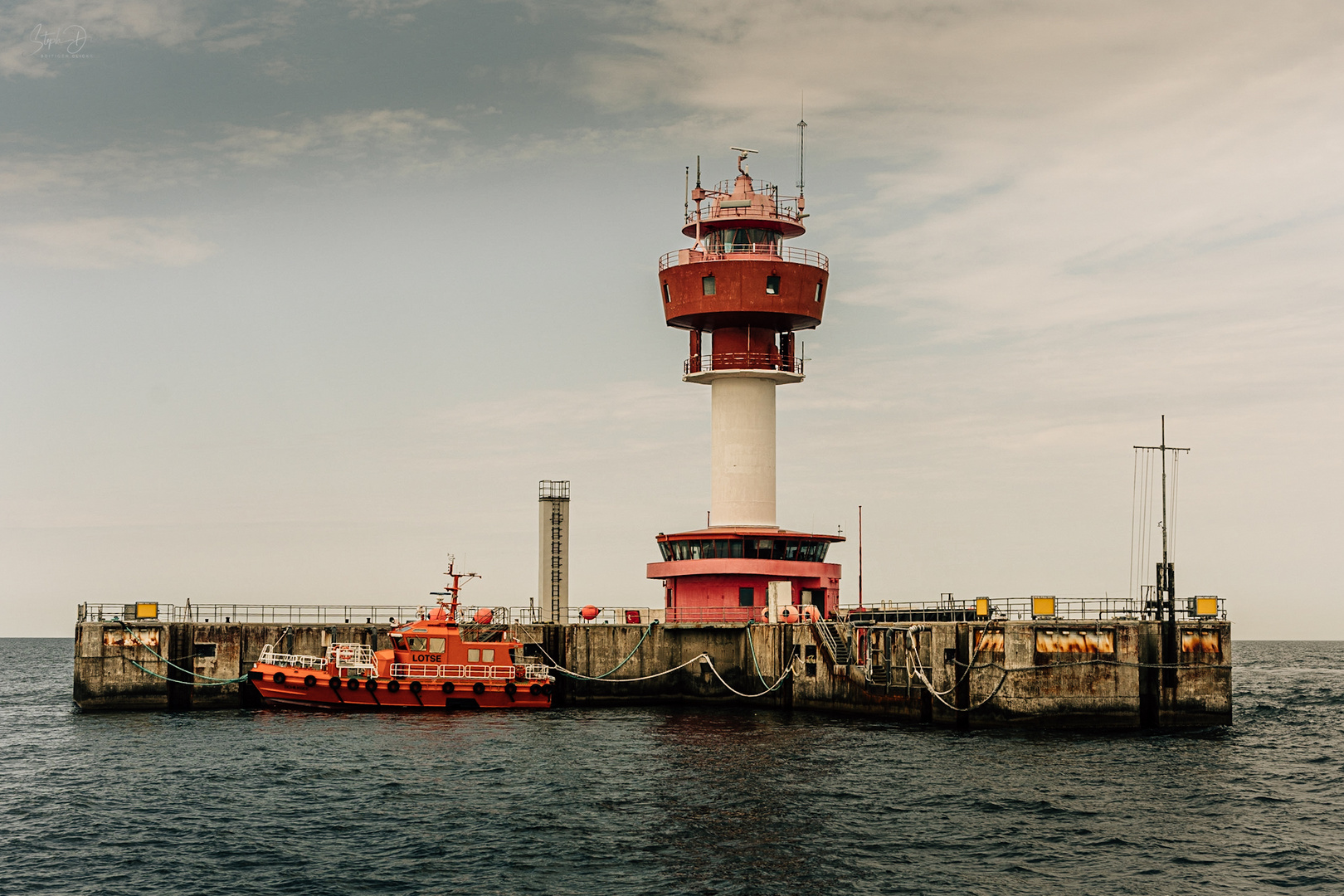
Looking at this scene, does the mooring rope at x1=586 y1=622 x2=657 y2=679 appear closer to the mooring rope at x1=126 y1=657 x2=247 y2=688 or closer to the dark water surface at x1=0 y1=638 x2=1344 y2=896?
the dark water surface at x1=0 y1=638 x2=1344 y2=896

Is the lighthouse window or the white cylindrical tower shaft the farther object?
the lighthouse window

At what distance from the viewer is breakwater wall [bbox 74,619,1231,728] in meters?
50.1

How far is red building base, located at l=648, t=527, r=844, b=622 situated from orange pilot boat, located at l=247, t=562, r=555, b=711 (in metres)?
9.85

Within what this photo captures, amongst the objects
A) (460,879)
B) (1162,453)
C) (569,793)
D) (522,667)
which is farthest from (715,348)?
(460,879)

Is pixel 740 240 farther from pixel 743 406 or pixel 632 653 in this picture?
pixel 632 653

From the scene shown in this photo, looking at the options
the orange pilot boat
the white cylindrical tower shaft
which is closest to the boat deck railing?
the orange pilot boat

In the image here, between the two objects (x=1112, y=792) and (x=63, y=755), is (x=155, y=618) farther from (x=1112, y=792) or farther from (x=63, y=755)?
(x=1112, y=792)

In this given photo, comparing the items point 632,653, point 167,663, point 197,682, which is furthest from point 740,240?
point 167,663

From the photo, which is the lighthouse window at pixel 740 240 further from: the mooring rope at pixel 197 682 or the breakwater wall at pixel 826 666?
the mooring rope at pixel 197 682

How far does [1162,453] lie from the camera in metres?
53.9

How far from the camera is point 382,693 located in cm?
6284

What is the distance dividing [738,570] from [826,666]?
9.88 meters

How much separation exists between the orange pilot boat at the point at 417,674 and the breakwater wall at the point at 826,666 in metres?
1.46

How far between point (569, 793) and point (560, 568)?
3205cm
